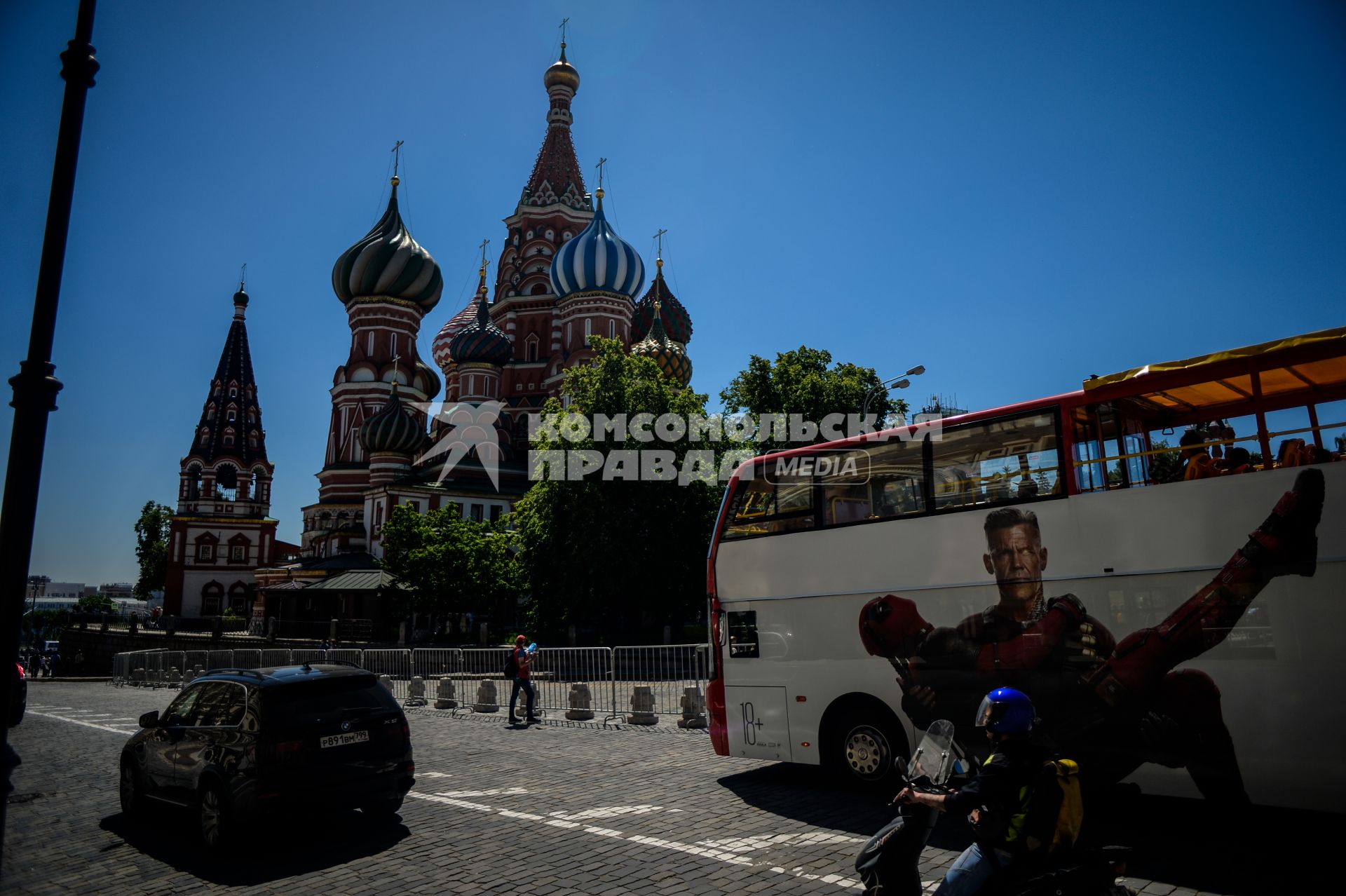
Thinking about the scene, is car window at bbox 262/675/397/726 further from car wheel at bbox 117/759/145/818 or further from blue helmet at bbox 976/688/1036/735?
blue helmet at bbox 976/688/1036/735

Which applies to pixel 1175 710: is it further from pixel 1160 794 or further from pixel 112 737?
pixel 112 737

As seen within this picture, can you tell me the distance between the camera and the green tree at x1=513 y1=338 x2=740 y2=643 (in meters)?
31.1

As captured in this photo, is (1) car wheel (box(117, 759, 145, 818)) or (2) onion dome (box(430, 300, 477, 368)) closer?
(1) car wheel (box(117, 759, 145, 818))

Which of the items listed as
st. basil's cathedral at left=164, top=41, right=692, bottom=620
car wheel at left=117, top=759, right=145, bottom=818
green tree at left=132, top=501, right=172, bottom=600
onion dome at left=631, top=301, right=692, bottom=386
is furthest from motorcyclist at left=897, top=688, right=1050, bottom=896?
green tree at left=132, top=501, right=172, bottom=600

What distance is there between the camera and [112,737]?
15.3m

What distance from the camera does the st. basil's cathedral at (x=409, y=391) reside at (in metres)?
53.0

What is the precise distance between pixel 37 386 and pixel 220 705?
4944 millimetres

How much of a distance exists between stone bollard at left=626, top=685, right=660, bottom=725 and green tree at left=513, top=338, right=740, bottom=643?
15.1 meters

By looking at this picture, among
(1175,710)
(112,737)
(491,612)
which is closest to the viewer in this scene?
(1175,710)

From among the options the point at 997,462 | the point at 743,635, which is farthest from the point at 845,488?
the point at 743,635

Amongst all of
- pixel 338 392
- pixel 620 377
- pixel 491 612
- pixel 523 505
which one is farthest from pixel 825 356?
pixel 338 392

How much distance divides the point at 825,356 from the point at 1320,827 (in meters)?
33.4

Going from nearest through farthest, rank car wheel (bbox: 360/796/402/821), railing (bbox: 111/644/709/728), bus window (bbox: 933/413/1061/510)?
car wheel (bbox: 360/796/402/821), bus window (bbox: 933/413/1061/510), railing (bbox: 111/644/709/728)

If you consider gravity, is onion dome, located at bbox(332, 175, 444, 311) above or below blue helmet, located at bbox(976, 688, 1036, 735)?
above
